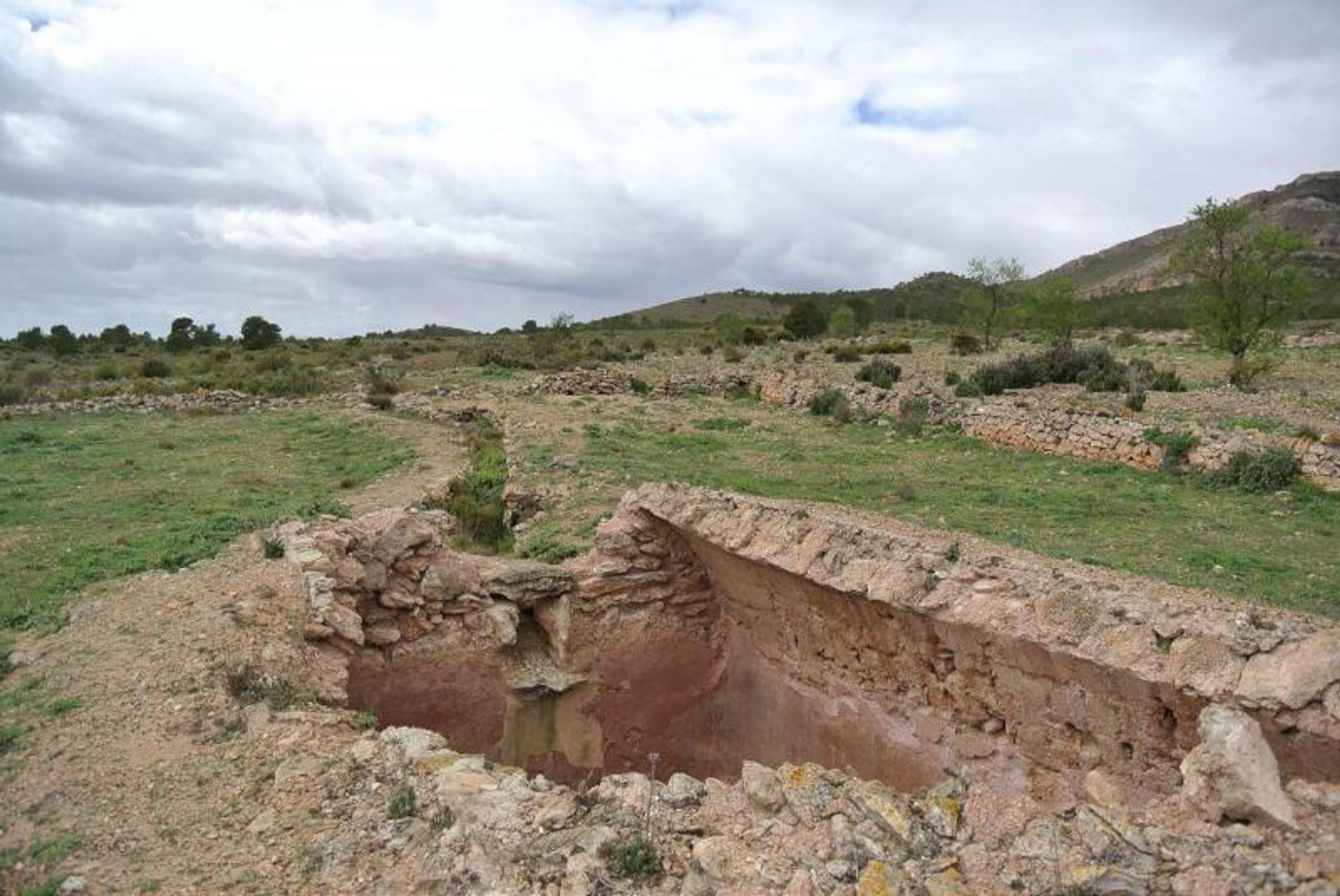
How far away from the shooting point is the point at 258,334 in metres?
49.4

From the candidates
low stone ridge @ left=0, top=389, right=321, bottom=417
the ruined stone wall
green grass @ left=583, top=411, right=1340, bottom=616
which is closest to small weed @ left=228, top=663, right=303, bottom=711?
green grass @ left=583, top=411, right=1340, bottom=616

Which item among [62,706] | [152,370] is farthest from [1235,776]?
[152,370]

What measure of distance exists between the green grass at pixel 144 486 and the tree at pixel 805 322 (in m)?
32.0

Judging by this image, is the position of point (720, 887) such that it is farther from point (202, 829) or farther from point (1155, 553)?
point (1155, 553)

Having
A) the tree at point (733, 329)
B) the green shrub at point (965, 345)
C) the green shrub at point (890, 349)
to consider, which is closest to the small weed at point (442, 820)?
the green shrub at point (890, 349)

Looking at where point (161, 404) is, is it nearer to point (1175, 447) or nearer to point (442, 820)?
point (442, 820)

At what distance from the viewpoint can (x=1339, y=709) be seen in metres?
4.07

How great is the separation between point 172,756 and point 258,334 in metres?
49.5

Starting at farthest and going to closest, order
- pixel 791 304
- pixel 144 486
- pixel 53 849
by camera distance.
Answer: pixel 791 304
pixel 144 486
pixel 53 849

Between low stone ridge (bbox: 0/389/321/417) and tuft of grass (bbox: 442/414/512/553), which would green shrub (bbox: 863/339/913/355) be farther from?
low stone ridge (bbox: 0/389/321/417)

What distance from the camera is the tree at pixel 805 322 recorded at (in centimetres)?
4925

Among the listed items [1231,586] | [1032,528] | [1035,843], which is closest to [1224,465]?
[1032,528]

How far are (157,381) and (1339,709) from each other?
106 feet

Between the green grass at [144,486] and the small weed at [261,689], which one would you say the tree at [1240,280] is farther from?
the small weed at [261,689]
